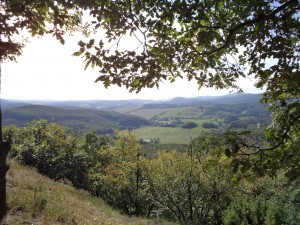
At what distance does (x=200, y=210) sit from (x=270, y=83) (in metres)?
25.4

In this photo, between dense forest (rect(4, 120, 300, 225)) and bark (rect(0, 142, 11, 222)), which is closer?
bark (rect(0, 142, 11, 222))

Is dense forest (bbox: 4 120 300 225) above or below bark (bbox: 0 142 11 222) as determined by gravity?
below

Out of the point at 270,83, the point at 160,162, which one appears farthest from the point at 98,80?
the point at 160,162

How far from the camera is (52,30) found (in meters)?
5.08

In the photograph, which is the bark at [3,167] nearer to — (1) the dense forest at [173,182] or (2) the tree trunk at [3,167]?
(2) the tree trunk at [3,167]

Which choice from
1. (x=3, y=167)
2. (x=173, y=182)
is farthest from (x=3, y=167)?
(x=173, y=182)

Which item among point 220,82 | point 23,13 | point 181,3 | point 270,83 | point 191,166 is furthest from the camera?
point 191,166

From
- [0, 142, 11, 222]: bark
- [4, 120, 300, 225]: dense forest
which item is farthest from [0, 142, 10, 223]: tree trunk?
[4, 120, 300, 225]: dense forest

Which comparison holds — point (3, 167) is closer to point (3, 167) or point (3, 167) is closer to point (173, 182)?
point (3, 167)

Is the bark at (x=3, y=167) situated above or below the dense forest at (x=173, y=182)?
above

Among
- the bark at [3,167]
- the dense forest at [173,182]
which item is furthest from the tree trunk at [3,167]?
the dense forest at [173,182]

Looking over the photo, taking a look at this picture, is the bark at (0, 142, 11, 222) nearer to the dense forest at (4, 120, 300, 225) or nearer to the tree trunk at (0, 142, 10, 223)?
the tree trunk at (0, 142, 10, 223)

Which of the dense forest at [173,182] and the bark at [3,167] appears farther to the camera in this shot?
the dense forest at [173,182]

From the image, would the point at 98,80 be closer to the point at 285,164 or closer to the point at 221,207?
the point at 285,164
